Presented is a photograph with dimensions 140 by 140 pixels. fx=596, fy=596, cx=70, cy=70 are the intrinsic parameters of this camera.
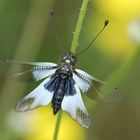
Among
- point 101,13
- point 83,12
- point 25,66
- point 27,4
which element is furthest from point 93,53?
point 83,12

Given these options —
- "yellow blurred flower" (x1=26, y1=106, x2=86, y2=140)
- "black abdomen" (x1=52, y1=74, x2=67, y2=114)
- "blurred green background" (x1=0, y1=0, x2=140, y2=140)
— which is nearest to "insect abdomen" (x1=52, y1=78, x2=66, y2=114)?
"black abdomen" (x1=52, y1=74, x2=67, y2=114)

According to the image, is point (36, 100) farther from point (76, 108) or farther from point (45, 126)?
point (45, 126)

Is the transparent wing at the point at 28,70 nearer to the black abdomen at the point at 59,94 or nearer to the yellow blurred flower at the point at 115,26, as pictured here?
the black abdomen at the point at 59,94

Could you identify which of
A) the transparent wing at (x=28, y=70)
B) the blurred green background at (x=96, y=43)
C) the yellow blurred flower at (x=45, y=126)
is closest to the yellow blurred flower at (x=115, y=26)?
the blurred green background at (x=96, y=43)

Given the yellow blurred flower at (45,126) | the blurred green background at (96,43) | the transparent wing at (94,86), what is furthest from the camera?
the blurred green background at (96,43)

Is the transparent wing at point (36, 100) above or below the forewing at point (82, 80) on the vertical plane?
below

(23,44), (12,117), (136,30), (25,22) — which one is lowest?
(12,117)

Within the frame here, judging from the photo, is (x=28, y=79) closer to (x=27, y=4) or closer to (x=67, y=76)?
(x=67, y=76)
